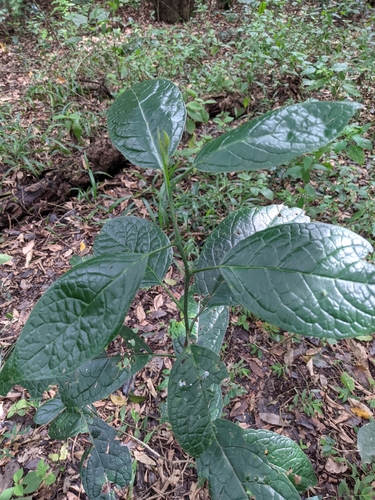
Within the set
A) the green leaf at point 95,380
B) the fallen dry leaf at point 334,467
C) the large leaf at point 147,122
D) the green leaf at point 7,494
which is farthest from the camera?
the fallen dry leaf at point 334,467

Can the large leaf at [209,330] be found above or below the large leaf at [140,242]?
below

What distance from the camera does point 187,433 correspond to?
28.4 inches

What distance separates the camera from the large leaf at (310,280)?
1.68 ft

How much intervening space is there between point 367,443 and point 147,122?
139 centimetres

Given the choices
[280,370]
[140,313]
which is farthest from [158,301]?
[280,370]

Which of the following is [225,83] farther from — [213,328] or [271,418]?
[271,418]

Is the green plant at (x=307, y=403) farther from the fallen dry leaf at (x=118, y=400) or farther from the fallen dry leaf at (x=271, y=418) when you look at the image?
the fallen dry leaf at (x=118, y=400)

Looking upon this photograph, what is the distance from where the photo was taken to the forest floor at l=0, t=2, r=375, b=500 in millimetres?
1394

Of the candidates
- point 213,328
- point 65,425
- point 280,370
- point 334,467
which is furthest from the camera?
point 280,370

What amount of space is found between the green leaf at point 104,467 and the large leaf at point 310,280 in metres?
0.80

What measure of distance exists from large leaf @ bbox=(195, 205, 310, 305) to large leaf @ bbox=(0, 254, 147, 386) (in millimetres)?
350

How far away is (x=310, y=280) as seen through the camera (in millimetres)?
539

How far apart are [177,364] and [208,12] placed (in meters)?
5.32

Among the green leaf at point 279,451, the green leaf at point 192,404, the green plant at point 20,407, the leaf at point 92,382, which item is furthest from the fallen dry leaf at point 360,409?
the green plant at point 20,407
